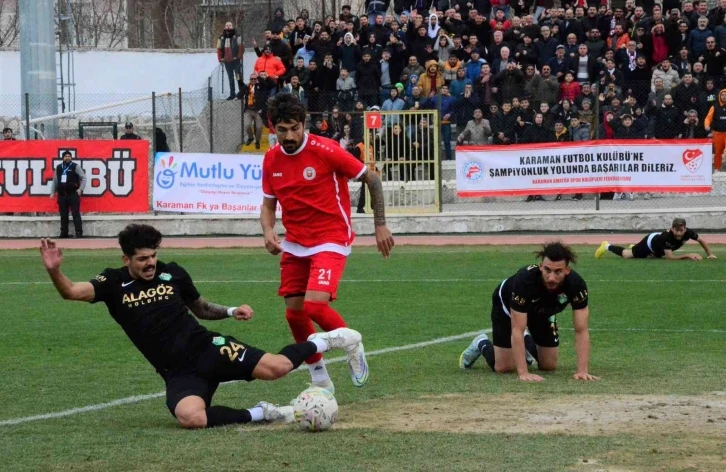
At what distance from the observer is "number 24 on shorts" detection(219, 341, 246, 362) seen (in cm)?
757

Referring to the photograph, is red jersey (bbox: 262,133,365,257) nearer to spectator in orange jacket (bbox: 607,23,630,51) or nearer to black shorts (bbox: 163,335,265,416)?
black shorts (bbox: 163,335,265,416)

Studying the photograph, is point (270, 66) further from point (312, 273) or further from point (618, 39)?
point (312, 273)

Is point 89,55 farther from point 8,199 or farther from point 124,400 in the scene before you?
point 124,400

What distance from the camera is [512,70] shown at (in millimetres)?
25078

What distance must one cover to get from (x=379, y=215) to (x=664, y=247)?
11.3 m

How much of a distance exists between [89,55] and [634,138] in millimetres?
18378

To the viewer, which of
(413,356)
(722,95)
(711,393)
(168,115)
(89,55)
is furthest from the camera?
(89,55)

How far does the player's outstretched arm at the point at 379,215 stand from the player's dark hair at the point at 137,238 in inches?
62.4

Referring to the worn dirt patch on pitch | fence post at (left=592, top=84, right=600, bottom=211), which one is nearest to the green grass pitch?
the worn dirt patch on pitch

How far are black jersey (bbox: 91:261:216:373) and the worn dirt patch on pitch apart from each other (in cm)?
106

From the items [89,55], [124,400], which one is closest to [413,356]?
[124,400]

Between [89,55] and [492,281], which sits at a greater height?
[89,55]

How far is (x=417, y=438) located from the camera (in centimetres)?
695

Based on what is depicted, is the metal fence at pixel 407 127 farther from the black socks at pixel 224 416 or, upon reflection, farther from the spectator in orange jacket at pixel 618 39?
the black socks at pixel 224 416
